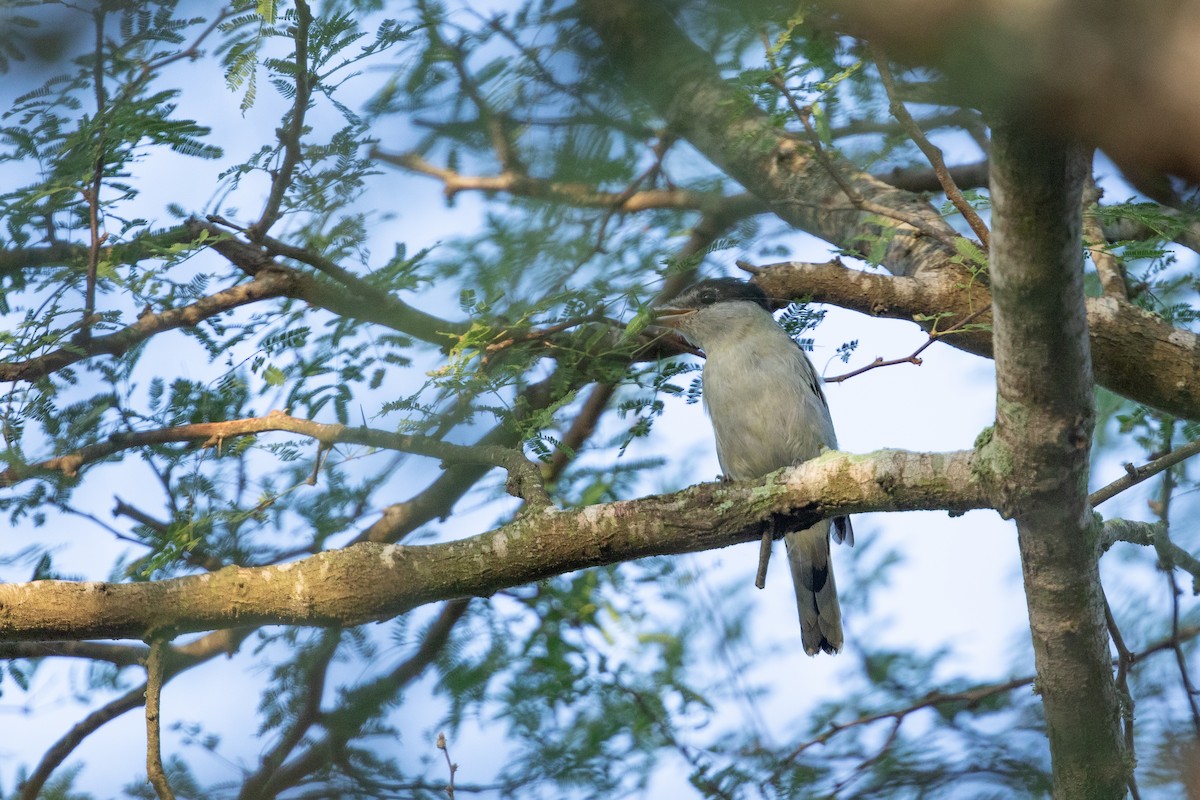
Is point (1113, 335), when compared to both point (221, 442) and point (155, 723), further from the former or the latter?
point (155, 723)

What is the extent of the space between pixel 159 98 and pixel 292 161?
1.95 feet

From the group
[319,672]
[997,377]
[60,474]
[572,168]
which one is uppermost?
[60,474]

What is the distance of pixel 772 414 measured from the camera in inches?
206

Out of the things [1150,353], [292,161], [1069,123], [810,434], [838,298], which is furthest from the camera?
[810,434]

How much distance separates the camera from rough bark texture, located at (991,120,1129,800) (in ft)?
7.03

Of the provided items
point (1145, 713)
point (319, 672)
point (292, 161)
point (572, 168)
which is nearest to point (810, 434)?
point (1145, 713)

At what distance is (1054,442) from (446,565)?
1.90m

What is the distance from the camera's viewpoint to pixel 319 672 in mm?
2266

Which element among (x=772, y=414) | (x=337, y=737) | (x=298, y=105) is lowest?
(x=337, y=737)

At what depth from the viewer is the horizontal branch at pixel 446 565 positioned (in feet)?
11.3

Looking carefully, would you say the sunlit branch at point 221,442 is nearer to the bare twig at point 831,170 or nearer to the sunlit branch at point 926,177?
the bare twig at point 831,170

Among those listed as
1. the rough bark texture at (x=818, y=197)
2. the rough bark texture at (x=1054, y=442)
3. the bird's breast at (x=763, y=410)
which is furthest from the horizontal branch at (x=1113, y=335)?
the rough bark texture at (x=1054, y=442)

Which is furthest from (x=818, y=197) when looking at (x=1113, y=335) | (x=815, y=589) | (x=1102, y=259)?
(x=815, y=589)

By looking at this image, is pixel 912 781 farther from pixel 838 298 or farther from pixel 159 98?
pixel 159 98
